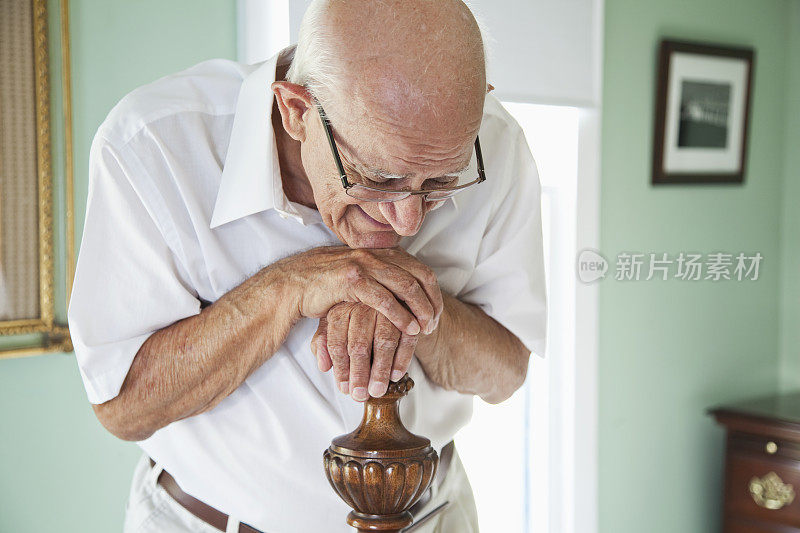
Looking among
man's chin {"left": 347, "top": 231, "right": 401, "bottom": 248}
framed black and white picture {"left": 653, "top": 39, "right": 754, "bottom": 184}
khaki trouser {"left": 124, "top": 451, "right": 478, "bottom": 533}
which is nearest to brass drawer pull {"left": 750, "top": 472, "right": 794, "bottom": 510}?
framed black and white picture {"left": 653, "top": 39, "right": 754, "bottom": 184}

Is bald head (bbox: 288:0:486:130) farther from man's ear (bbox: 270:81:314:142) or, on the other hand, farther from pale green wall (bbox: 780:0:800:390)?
pale green wall (bbox: 780:0:800:390)

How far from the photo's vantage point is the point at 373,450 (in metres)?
0.71

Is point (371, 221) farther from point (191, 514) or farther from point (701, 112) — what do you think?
point (701, 112)

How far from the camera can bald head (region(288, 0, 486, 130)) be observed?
2.64 feet

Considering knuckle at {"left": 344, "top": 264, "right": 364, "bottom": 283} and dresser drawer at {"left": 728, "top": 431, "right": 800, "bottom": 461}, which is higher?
knuckle at {"left": 344, "top": 264, "right": 364, "bottom": 283}

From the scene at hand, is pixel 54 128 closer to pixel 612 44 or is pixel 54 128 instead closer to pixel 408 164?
pixel 408 164

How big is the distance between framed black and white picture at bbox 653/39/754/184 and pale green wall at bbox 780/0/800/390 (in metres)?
0.33

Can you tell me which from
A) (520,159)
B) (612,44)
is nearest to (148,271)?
(520,159)

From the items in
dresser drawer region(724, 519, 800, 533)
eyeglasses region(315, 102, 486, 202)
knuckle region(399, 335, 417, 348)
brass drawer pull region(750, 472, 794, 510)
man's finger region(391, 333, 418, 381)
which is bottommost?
dresser drawer region(724, 519, 800, 533)

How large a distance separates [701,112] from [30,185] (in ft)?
7.27

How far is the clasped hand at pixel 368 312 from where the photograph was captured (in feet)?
2.62

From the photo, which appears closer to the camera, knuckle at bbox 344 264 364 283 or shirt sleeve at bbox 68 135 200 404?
knuckle at bbox 344 264 364 283

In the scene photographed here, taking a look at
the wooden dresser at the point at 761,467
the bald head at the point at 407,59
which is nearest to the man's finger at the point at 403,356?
the bald head at the point at 407,59

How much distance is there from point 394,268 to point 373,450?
22 centimetres
